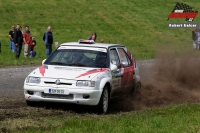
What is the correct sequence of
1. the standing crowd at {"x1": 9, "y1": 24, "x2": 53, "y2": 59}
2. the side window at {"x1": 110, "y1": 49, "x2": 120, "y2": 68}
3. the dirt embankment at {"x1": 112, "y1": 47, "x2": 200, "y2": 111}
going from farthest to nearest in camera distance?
the standing crowd at {"x1": 9, "y1": 24, "x2": 53, "y2": 59} < the dirt embankment at {"x1": 112, "y1": 47, "x2": 200, "y2": 111} < the side window at {"x1": 110, "y1": 49, "x2": 120, "y2": 68}

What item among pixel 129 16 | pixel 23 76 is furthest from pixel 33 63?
pixel 129 16

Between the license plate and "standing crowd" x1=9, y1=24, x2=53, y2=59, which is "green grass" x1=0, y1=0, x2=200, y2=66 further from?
the license plate

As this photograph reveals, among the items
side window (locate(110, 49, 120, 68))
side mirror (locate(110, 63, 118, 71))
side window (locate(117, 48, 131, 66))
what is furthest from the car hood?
side window (locate(117, 48, 131, 66))

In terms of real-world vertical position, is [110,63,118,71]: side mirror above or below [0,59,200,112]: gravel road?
above

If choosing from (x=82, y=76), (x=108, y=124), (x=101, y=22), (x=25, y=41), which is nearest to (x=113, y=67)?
(x=82, y=76)

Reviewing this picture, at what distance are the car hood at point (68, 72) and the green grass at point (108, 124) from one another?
2.81 ft

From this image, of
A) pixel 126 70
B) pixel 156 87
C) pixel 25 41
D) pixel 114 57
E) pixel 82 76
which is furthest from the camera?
pixel 25 41

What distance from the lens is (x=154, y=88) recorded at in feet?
51.2

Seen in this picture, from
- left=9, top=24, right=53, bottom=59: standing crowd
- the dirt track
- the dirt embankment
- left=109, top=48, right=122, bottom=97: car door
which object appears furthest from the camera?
left=9, top=24, right=53, bottom=59: standing crowd

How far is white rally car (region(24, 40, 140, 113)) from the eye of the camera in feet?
38.2

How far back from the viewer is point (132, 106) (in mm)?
13445

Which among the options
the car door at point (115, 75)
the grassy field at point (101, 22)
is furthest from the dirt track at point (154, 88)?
the grassy field at point (101, 22)

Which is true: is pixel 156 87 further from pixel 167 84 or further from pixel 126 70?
pixel 126 70

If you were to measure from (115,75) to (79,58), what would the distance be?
89cm
